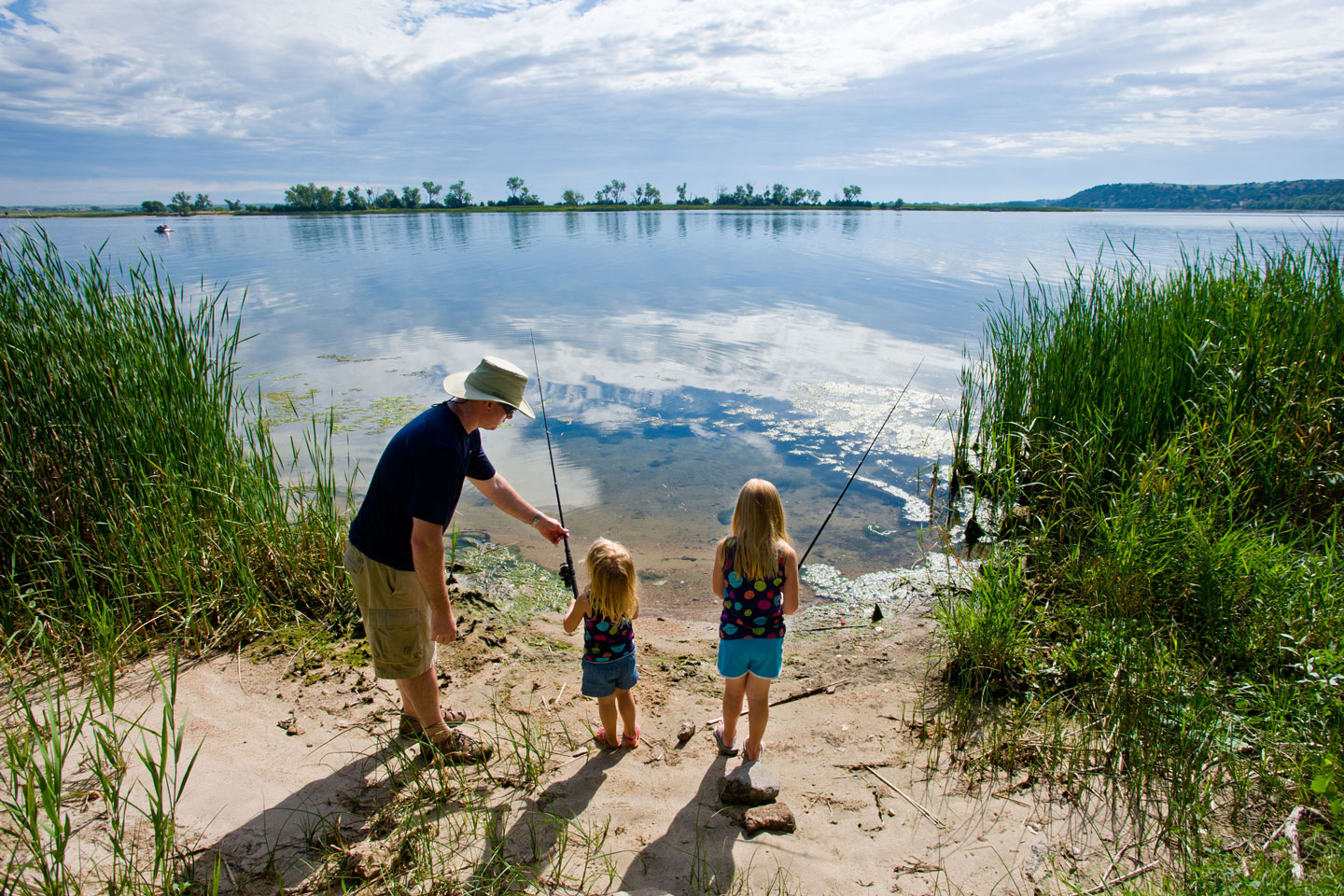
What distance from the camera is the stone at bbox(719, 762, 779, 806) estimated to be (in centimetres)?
267

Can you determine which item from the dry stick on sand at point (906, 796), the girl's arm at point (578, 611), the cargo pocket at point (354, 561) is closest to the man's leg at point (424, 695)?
the cargo pocket at point (354, 561)

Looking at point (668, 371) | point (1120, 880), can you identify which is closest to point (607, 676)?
point (1120, 880)

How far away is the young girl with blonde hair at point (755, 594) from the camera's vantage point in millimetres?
2779

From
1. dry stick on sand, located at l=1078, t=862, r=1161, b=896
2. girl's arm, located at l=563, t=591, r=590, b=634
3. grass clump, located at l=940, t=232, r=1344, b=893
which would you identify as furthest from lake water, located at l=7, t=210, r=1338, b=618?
dry stick on sand, located at l=1078, t=862, r=1161, b=896

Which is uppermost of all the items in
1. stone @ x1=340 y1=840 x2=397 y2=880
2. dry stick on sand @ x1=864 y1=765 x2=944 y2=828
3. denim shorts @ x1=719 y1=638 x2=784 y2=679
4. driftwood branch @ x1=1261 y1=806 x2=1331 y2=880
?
denim shorts @ x1=719 y1=638 x2=784 y2=679

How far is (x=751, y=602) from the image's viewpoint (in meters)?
2.86

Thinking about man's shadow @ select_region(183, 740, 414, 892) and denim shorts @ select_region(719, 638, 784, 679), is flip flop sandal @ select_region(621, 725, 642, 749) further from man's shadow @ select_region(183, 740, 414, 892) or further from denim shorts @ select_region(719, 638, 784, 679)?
man's shadow @ select_region(183, 740, 414, 892)

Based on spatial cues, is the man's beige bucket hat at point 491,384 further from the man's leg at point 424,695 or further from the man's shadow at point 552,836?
the man's shadow at point 552,836

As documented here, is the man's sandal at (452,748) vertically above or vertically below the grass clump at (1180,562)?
below

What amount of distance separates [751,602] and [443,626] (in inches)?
47.5

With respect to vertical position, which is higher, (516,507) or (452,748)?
(516,507)

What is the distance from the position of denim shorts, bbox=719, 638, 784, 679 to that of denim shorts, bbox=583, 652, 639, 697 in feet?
1.31

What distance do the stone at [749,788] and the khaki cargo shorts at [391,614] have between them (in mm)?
1304

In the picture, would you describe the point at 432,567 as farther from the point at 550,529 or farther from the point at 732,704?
the point at 732,704
